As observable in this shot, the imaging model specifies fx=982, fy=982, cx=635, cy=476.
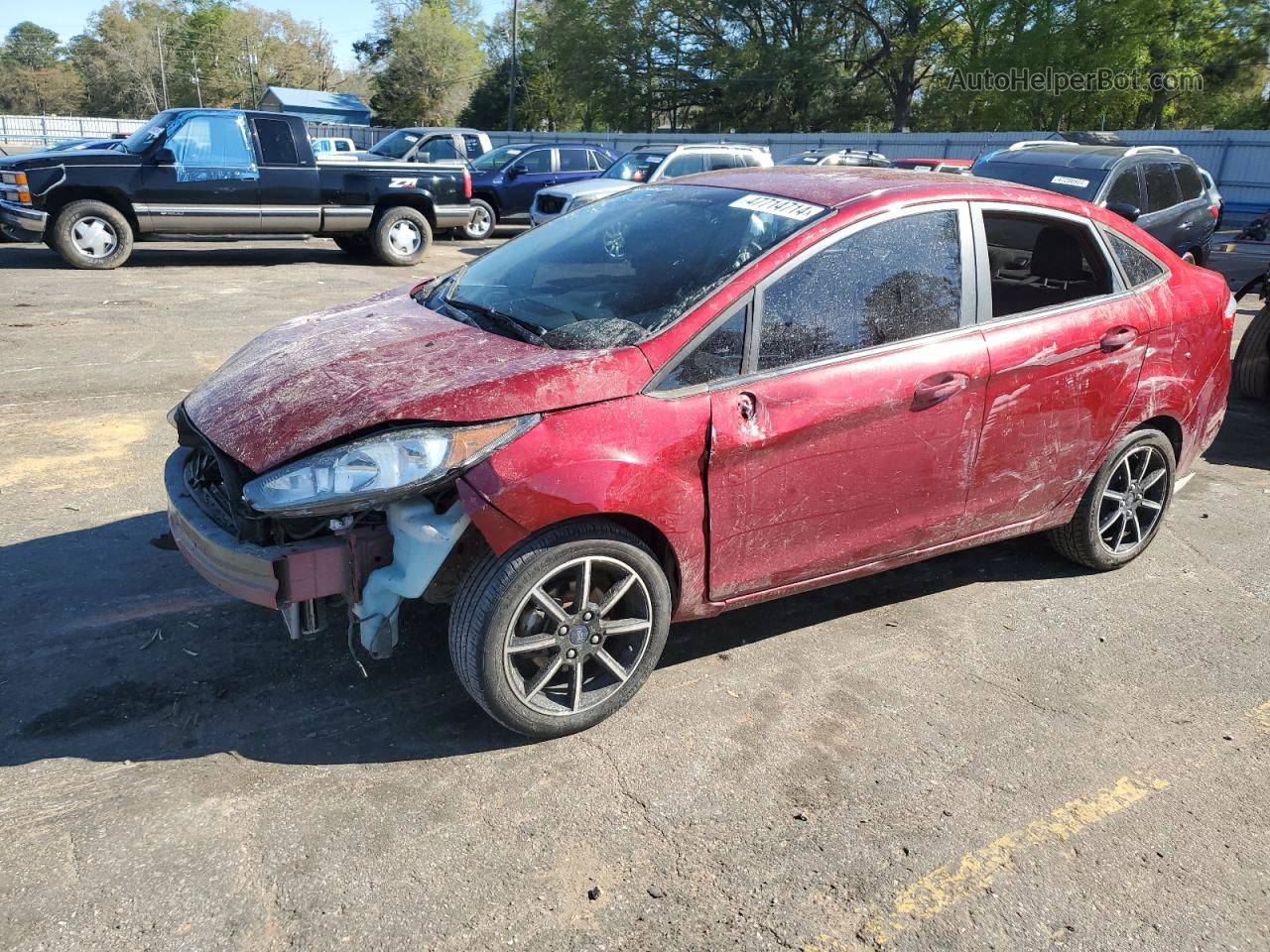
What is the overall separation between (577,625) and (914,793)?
1162mm

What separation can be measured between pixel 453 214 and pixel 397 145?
7.30 meters

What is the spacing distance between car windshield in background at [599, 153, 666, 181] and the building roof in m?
44.7

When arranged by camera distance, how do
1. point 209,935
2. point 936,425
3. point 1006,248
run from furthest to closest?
point 1006,248 → point 936,425 → point 209,935

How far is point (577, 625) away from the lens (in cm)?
311

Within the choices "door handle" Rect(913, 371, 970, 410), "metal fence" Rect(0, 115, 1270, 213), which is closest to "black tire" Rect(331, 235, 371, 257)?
"door handle" Rect(913, 371, 970, 410)

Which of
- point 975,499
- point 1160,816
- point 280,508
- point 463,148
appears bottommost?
point 1160,816

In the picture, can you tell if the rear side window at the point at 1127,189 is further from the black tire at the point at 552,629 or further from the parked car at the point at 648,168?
the black tire at the point at 552,629

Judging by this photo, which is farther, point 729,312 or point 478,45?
point 478,45

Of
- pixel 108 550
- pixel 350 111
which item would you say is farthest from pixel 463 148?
pixel 350 111

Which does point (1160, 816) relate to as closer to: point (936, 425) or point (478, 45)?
point (936, 425)

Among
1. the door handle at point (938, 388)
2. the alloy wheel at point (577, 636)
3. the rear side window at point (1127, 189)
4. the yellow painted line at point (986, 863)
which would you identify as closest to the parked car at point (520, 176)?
the rear side window at point (1127, 189)

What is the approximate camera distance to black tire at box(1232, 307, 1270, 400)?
777 cm

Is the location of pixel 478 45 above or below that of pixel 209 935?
above

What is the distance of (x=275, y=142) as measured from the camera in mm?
12773
